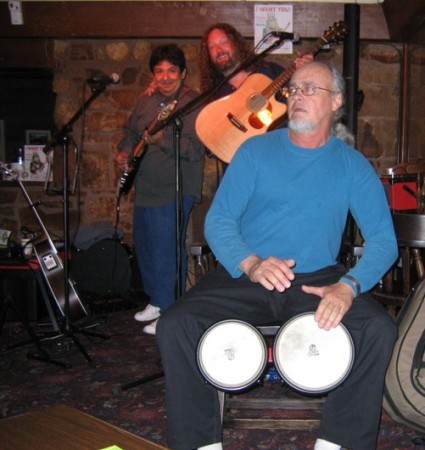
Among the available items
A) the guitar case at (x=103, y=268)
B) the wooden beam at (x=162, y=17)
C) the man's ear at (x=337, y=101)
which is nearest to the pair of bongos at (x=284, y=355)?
the man's ear at (x=337, y=101)

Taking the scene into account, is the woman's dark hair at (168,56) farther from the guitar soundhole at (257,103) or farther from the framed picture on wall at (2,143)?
the framed picture on wall at (2,143)

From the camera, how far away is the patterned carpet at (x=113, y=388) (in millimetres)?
1936

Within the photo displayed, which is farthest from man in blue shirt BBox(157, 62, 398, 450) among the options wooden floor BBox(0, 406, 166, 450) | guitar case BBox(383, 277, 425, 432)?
wooden floor BBox(0, 406, 166, 450)

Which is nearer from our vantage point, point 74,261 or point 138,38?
point 74,261

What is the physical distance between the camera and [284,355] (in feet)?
5.04

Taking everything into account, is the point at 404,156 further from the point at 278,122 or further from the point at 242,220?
the point at 242,220

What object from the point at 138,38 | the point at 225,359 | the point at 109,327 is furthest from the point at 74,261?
the point at 225,359

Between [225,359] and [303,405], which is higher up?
[225,359]

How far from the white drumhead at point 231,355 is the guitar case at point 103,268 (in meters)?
2.57

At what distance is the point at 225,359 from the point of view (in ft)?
5.10

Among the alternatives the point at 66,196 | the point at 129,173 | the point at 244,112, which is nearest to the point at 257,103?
the point at 244,112

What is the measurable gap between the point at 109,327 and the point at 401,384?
7.44 feet

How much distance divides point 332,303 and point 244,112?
1.54 m

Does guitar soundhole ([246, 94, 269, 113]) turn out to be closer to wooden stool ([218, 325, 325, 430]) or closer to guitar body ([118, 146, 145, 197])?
guitar body ([118, 146, 145, 197])
